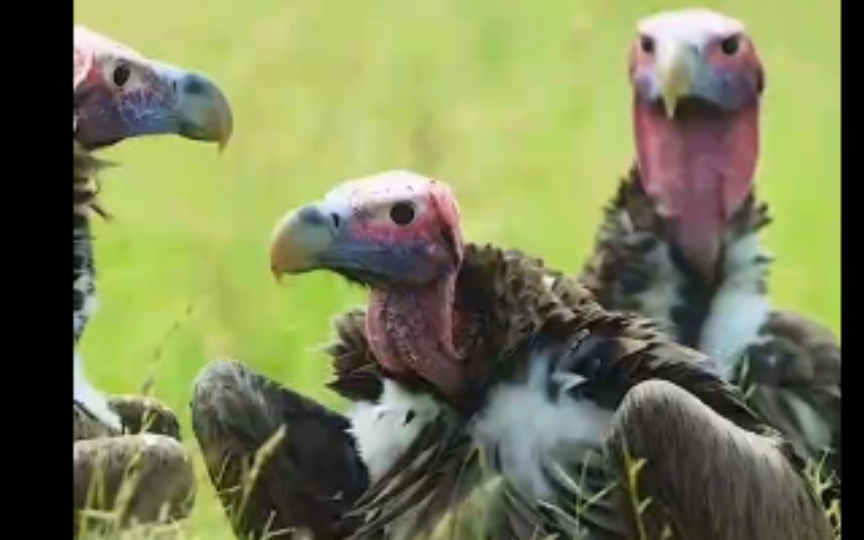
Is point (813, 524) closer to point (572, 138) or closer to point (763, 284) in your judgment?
point (763, 284)

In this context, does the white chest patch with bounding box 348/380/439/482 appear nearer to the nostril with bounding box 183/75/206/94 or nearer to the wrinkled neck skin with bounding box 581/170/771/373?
the wrinkled neck skin with bounding box 581/170/771/373

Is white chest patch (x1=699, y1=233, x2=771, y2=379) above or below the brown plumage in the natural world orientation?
above

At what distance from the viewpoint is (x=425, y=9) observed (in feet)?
8.86

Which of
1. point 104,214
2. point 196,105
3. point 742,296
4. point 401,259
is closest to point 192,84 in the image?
point 196,105

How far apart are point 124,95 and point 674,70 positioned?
591 millimetres

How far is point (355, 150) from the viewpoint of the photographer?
2670 millimetres

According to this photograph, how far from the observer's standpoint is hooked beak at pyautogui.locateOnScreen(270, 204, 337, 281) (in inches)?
101

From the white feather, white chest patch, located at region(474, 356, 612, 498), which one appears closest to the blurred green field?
the white feather

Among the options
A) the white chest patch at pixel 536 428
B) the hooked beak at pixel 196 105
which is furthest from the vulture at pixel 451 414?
the hooked beak at pixel 196 105

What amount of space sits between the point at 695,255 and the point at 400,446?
402mm

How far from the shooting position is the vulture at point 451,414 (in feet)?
8.48

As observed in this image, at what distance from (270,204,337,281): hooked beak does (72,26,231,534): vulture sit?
15 centimetres
